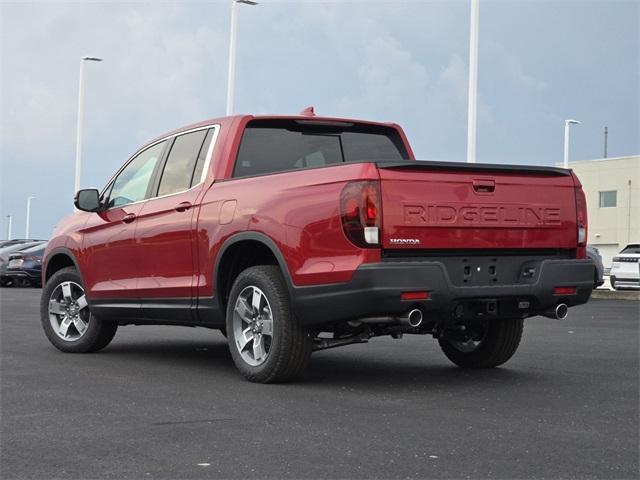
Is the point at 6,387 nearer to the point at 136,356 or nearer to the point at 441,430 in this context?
the point at 136,356

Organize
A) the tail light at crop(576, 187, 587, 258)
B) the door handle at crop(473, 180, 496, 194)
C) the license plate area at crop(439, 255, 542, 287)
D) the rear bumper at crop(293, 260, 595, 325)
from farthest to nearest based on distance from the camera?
the tail light at crop(576, 187, 587, 258), the door handle at crop(473, 180, 496, 194), the license plate area at crop(439, 255, 542, 287), the rear bumper at crop(293, 260, 595, 325)

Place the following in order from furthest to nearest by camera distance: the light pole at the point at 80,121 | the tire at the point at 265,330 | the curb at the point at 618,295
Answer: the light pole at the point at 80,121, the curb at the point at 618,295, the tire at the point at 265,330

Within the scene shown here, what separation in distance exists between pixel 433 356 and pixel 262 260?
255cm

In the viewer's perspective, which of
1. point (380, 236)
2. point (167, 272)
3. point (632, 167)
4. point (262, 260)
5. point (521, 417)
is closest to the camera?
point (521, 417)

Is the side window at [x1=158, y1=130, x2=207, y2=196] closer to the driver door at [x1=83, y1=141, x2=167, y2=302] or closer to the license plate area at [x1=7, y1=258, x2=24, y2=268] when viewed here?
the driver door at [x1=83, y1=141, x2=167, y2=302]

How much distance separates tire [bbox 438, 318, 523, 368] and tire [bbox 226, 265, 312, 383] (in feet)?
5.89

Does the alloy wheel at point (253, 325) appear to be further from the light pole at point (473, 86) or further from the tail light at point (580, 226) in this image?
the light pole at point (473, 86)

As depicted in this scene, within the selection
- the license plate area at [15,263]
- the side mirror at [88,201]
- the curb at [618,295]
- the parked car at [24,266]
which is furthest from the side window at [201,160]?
the license plate area at [15,263]

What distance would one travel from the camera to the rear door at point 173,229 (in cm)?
834

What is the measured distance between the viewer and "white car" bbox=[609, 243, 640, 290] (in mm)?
28656

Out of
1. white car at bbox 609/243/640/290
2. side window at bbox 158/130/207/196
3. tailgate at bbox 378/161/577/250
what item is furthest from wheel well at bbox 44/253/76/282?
white car at bbox 609/243/640/290

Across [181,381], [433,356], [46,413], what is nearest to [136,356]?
[181,381]

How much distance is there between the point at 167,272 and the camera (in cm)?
858

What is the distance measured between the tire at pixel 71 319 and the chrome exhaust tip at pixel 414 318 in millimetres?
3842
